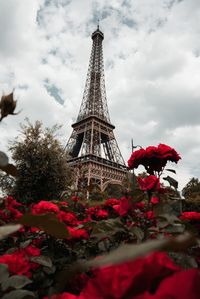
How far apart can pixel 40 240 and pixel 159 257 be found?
196cm

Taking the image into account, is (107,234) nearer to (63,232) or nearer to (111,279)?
(63,232)

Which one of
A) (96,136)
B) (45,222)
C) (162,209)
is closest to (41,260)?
(162,209)

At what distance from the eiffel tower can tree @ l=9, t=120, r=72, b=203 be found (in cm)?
1155

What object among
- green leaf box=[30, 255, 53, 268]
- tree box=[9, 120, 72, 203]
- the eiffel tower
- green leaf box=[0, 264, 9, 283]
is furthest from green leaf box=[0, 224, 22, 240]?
the eiffel tower

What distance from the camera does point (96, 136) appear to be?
33125 millimetres

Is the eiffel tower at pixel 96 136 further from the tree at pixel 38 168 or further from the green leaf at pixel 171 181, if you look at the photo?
the green leaf at pixel 171 181

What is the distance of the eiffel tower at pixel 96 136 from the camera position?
30.7 m

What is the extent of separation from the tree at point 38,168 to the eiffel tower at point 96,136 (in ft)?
37.9

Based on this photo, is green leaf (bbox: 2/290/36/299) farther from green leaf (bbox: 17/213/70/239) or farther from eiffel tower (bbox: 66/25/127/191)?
Result: eiffel tower (bbox: 66/25/127/191)

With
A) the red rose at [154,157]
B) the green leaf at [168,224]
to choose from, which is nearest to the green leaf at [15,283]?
the green leaf at [168,224]

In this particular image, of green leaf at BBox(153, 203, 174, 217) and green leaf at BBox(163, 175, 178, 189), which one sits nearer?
green leaf at BBox(153, 203, 174, 217)

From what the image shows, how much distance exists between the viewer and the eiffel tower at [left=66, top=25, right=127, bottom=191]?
3073 cm

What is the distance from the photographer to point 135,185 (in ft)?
7.19

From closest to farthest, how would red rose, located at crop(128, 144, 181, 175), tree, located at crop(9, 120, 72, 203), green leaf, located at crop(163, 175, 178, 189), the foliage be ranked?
the foliage, red rose, located at crop(128, 144, 181, 175), green leaf, located at crop(163, 175, 178, 189), tree, located at crop(9, 120, 72, 203)
